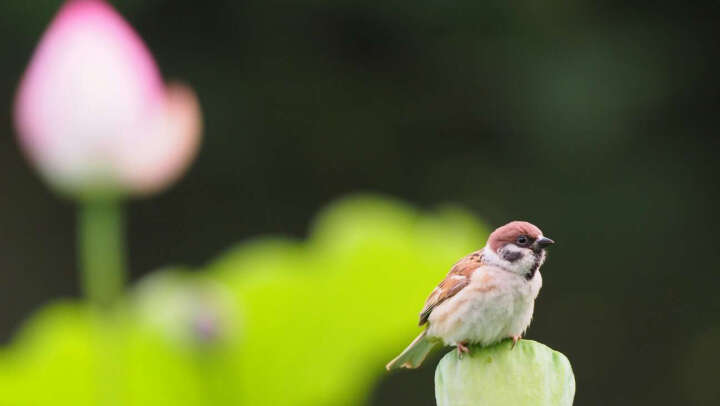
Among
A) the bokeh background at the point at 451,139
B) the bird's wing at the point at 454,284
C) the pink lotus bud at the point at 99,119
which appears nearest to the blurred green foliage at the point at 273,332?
the pink lotus bud at the point at 99,119

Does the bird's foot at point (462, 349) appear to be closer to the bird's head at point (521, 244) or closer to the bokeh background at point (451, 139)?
the bird's head at point (521, 244)

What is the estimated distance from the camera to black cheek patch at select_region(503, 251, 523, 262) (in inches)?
10.8

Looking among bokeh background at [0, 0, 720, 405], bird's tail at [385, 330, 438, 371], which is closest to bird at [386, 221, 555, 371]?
bird's tail at [385, 330, 438, 371]

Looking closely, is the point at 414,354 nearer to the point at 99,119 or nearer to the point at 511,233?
the point at 511,233

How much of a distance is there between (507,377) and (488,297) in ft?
0.16

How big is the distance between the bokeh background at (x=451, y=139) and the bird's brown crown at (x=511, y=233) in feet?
7.47

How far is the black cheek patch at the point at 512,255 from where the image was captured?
274mm

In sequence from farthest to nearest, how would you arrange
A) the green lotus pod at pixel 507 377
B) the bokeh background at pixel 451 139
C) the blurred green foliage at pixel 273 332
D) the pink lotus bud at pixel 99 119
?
the bokeh background at pixel 451 139 → the blurred green foliage at pixel 273 332 → the pink lotus bud at pixel 99 119 → the green lotus pod at pixel 507 377

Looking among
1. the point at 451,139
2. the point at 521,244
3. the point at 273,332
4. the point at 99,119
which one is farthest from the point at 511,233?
the point at 451,139

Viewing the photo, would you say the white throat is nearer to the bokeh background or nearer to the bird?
the bird

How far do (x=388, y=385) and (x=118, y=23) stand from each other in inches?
71.4

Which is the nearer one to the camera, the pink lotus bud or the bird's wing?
the bird's wing

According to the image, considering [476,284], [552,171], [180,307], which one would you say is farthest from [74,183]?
[552,171]

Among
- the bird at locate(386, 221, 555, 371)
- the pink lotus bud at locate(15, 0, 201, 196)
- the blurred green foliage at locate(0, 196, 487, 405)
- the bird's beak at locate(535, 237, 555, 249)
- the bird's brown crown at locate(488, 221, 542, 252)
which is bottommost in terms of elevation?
the blurred green foliage at locate(0, 196, 487, 405)
